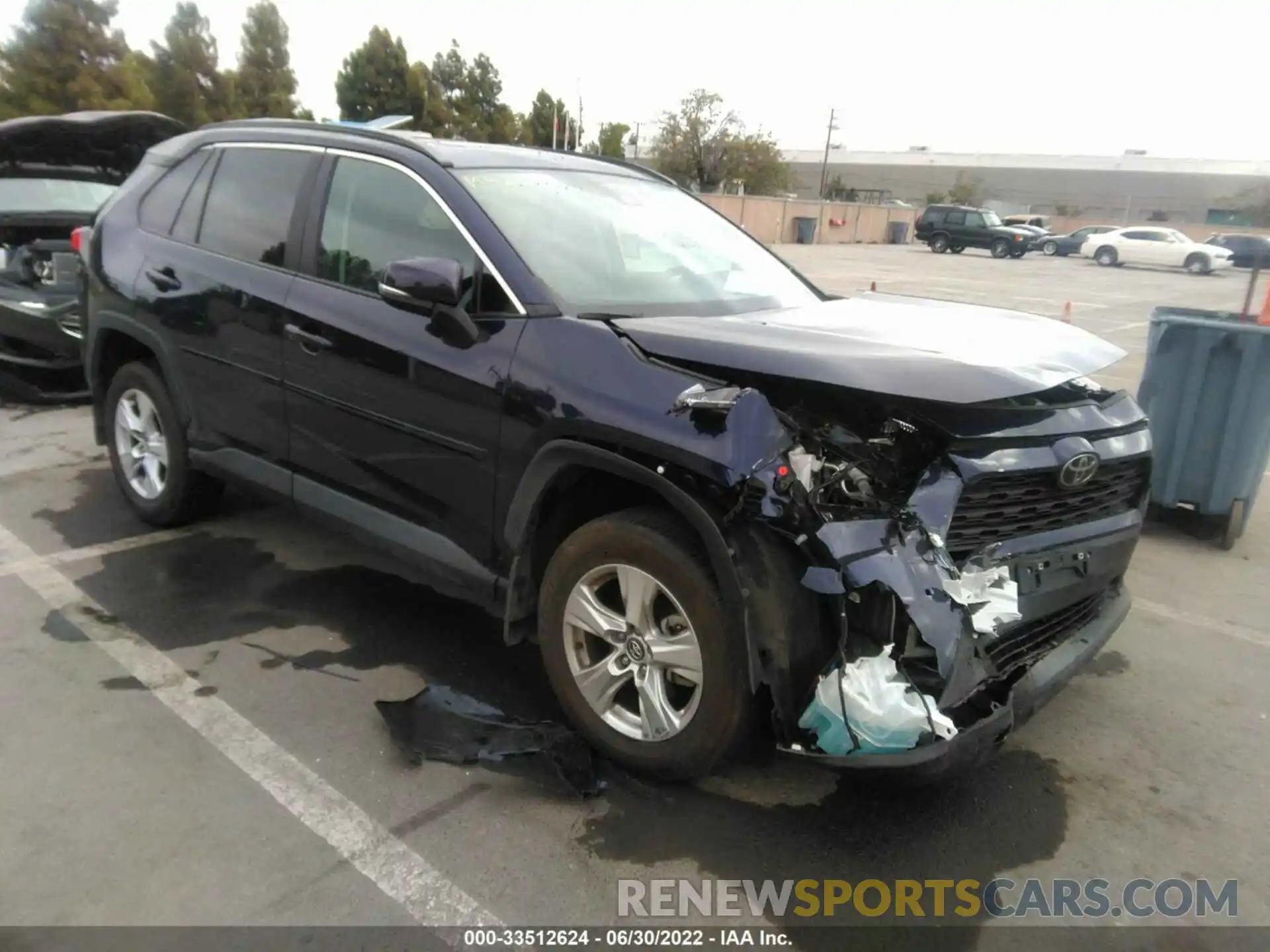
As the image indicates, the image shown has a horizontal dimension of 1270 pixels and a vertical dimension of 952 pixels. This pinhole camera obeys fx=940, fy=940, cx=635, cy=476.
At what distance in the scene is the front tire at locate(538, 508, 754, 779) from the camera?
262 cm

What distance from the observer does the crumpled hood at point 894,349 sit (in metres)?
2.50

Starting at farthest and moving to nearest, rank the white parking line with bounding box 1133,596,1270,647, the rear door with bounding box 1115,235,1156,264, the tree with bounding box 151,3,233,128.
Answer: the rear door with bounding box 1115,235,1156,264, the tree with bounding box 151,3,233,128, the white parking line with bounding box 1133,596,1270,647

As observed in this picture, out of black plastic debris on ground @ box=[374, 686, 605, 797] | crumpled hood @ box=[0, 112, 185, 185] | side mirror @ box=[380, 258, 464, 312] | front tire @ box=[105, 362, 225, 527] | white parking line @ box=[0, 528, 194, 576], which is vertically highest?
crumpled hood @ box=[0, 112, 185, 185]

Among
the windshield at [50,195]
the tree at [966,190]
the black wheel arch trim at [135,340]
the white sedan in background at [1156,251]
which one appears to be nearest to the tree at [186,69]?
the windshield at [50,195]

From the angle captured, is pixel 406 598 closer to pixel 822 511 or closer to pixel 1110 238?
pixel 822 511

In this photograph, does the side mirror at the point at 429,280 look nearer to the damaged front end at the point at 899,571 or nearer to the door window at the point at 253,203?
the damaged front end at the point at 899,571

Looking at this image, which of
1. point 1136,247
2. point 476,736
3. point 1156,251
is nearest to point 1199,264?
point 1156,251

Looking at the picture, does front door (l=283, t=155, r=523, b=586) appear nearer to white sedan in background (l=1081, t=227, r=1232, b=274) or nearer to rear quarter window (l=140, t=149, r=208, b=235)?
rear quarter window (l=140, t=149, r=208, b=235)

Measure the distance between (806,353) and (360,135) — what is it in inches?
86.4

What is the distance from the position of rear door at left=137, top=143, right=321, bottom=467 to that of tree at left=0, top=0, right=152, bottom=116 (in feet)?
86.1

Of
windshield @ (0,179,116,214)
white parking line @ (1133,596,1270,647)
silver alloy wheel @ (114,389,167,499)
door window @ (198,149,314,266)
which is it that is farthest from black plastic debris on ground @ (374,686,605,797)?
windshield @ (0,179,116,214)

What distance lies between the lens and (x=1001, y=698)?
2.56 metres

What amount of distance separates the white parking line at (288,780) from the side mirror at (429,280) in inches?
60.9

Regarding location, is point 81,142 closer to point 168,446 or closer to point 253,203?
point 168,446
